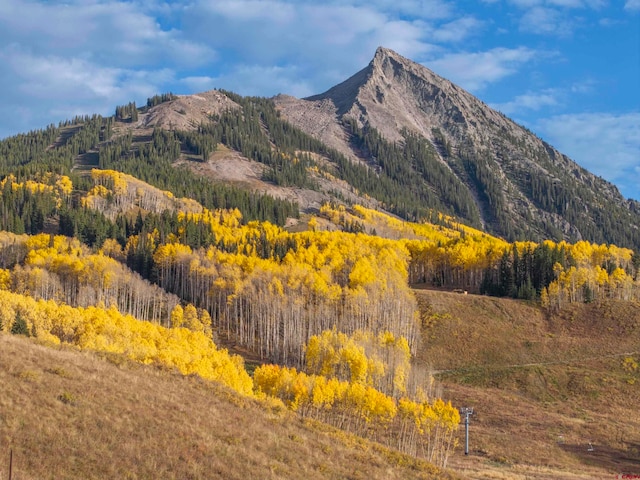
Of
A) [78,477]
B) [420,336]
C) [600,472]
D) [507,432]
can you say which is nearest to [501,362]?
[420,336]

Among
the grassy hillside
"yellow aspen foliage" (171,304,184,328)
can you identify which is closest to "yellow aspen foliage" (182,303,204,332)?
"yellow aspen foliage" (171,304,184,328)

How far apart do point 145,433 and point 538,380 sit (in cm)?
9667

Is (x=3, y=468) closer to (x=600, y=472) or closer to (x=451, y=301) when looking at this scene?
(x=600, y=472)

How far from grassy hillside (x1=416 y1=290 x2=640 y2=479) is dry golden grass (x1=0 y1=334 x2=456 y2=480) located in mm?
28637

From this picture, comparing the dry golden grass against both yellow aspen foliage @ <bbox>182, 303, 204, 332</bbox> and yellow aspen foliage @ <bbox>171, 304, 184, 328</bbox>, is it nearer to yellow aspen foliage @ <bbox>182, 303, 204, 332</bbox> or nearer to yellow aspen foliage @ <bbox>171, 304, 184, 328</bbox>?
yellow aspen foliage @ <bbox>182, 303, 204, 332</bbox>

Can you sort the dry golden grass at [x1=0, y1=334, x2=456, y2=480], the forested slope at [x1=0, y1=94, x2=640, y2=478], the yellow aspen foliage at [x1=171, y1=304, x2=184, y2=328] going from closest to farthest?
the dry golden grass at [x1=0, y1=334, x2=456, y2=480] < the forested slope at [x1=0, y1=94, x2=640, y2=478] < the yellow aspen foliage at [x1=171, y1=304, x2=184, y2=328]

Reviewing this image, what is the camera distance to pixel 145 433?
86.7 feet

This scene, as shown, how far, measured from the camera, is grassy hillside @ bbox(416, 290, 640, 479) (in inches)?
2810

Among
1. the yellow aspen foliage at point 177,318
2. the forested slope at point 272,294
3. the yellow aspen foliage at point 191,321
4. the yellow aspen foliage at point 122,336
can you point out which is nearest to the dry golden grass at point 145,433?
the forested slope at point 272,294

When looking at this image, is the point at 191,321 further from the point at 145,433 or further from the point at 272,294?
the point at 145,433

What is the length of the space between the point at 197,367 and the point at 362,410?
927 inches

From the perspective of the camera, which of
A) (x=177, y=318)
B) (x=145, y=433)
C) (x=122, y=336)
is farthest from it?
(x=177, y=318)

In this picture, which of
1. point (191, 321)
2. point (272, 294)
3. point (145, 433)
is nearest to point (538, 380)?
point (272, 294)

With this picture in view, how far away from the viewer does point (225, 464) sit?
2484 cm
